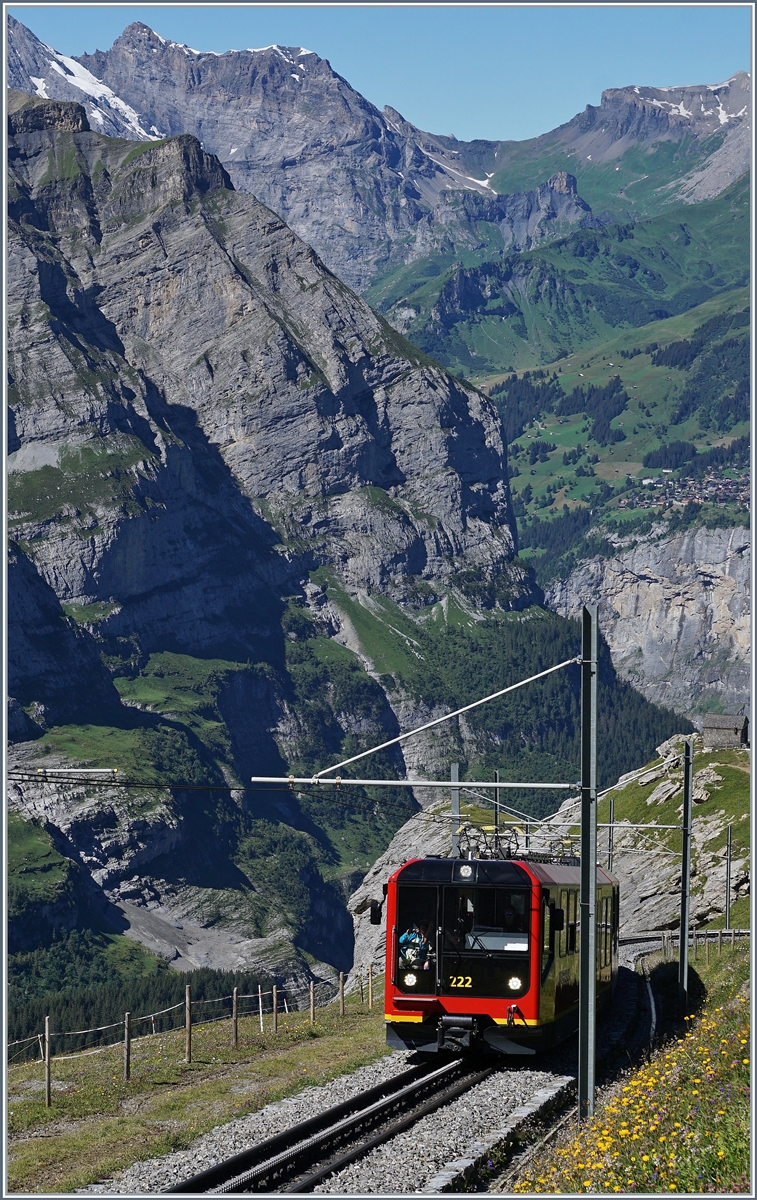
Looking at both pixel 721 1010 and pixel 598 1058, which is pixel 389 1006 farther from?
pixel 721 1010

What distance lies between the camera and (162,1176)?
82.3 feet

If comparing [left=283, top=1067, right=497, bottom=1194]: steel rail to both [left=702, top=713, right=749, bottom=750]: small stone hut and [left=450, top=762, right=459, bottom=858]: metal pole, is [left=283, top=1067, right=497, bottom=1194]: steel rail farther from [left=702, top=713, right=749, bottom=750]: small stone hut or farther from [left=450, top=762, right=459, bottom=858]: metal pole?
[left=702, top=713, right=749, bottom=750]: small stone hut

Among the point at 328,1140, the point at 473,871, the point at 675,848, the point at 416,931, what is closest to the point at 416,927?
the point at 416,931

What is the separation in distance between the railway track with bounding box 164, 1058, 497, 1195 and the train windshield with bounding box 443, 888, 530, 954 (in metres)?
3.15

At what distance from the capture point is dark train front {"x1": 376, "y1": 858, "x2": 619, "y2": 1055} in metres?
34.1

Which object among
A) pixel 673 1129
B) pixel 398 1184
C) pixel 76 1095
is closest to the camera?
pixel 673 1129

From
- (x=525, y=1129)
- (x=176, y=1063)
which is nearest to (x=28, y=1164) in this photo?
(x=525, y=1129)

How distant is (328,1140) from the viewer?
26.0 metres

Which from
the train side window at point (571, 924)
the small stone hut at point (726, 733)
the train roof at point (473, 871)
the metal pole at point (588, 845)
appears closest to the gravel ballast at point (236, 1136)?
the train roof at point (473, 871)

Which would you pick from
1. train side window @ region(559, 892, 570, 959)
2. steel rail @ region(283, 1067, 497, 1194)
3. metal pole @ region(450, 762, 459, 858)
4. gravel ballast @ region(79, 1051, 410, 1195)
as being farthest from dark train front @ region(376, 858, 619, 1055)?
metal pole @ region(450, 762, 459, 858)

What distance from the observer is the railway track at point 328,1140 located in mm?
23812

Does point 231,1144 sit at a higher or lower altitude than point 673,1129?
lower

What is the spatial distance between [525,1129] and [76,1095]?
11738mm

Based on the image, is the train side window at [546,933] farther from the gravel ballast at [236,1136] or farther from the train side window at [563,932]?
the gravel ballast at [236,1136]
